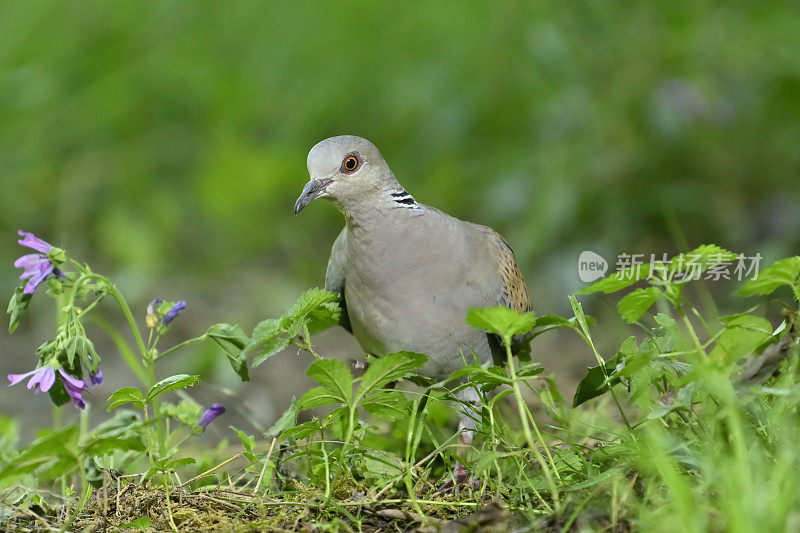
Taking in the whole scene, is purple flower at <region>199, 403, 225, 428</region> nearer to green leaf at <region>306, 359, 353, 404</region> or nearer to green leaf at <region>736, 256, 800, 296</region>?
green leaf at <region>306, 359, 353, 404</region>

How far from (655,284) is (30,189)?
4.98 meters

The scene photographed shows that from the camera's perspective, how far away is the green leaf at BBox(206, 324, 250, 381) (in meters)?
2.52

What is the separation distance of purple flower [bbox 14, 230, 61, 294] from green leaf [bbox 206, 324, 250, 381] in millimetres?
437

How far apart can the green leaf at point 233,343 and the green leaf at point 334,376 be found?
1.16ft

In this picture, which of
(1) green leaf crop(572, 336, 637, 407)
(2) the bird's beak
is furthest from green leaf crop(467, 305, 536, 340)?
(2) the bird's beak

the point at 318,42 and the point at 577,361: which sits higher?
the point at 318,42

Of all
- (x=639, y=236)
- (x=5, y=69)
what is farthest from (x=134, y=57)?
(x=639, y=236)

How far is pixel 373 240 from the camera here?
297 cm

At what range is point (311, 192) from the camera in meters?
2.97

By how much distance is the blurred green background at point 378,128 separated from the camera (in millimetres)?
5172

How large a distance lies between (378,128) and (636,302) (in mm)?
4242

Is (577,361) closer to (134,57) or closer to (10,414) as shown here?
(10,414)

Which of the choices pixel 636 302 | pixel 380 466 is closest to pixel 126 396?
pixel 380 466

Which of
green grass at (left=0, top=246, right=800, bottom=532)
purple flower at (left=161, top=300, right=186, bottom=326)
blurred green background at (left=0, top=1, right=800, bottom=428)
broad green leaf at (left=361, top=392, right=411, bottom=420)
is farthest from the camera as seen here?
blurred green background at (left=0, top=1, right=800, bottom=428)
